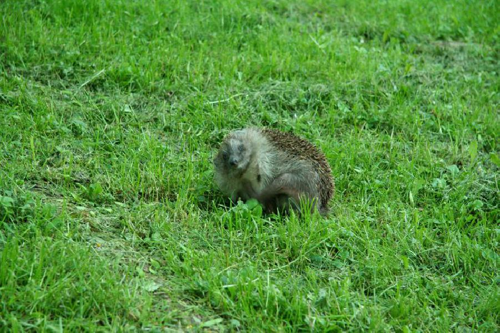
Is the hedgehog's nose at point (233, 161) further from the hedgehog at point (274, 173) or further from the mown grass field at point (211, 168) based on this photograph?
the mown grass field at point (211, 168)

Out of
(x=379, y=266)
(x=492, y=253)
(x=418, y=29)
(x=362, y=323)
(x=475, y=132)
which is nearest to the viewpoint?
(x=362, y=323)

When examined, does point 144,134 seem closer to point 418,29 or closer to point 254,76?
point 254,76

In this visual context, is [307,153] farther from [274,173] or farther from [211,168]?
[211,168]

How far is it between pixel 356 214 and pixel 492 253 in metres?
1.13

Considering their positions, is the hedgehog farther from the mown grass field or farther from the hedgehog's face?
the mown grass field

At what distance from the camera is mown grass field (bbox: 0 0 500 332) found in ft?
13.4

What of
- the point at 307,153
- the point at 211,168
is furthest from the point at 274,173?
the point at 211,168

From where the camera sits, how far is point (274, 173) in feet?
18.4

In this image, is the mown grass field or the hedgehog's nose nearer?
the mown grass field

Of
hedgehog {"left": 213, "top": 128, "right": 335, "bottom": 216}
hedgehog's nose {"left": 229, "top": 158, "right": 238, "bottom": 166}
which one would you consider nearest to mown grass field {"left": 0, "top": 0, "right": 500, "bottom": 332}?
hedgehog {"left": 213, "top": 128, "right": 335, "bottom": 216}

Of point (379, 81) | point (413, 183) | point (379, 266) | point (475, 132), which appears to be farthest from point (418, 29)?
point (379, 266)

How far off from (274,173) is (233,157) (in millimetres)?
407

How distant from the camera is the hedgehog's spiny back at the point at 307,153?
5.48 metres

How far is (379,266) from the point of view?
15.3ft
